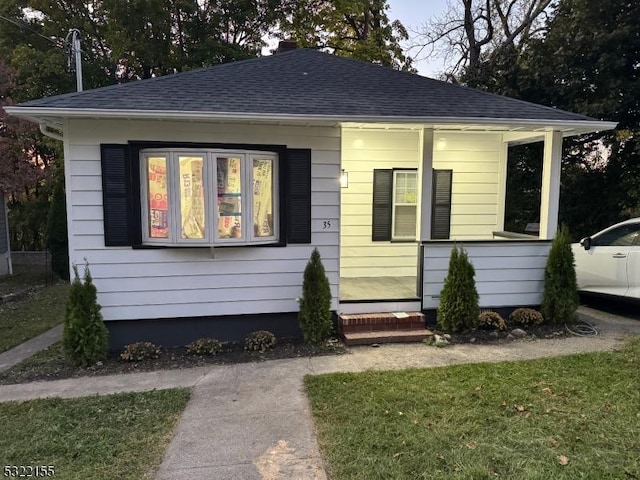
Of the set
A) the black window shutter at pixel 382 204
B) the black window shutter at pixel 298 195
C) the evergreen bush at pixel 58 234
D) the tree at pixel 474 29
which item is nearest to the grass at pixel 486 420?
the black window shutter at pixel 298 195

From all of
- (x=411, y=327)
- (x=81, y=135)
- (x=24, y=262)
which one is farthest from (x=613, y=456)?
(x=24, y=262)

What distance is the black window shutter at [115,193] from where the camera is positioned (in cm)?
474

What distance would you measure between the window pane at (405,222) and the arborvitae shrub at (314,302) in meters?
2.40

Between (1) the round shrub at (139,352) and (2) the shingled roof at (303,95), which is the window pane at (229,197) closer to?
(2) the shingled roof at (303,95)

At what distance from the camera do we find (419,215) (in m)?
5.55

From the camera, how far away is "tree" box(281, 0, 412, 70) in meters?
15.0

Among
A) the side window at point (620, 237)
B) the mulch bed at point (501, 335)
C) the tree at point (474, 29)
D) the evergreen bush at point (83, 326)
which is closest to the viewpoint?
the evergreen bush at point (83, 326)

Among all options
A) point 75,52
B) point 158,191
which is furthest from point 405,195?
point 75,52

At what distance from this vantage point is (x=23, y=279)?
1038 cm

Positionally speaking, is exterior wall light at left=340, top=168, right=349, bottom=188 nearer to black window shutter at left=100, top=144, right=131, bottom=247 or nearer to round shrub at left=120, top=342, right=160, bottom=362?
black window shutter at left=100, top=144, right=131, bottom=247

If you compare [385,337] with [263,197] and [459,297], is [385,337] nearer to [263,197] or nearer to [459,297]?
[459,297]

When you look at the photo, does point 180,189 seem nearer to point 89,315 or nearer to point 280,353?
point 89,315

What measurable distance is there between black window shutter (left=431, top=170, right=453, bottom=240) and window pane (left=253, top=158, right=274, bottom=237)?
121 inches

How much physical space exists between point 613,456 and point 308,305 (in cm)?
318
